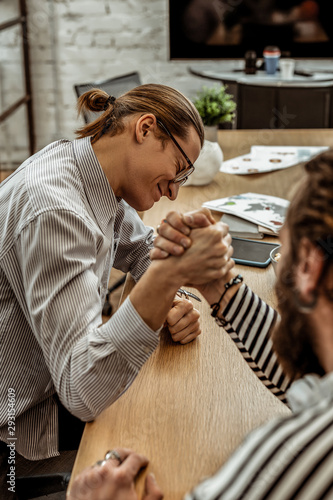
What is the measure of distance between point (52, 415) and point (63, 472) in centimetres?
20

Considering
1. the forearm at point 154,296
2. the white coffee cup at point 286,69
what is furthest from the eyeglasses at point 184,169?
the white coffee cup at point 286,69

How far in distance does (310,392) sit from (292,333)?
12 centimetres

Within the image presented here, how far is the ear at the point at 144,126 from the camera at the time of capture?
1174 mm

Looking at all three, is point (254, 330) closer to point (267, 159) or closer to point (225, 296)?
point (225, 296)

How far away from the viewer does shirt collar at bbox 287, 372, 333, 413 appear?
63cm

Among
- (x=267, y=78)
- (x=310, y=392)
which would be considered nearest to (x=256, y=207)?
(x=310, y=392)

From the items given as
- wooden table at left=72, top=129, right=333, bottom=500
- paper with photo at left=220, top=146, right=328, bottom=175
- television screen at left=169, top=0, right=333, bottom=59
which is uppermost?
television screen at left=169, top=0, right=333, bottom=59

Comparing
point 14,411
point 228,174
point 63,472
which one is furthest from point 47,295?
point 228,174

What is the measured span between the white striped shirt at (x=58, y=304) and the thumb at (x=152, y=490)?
6.7 inches

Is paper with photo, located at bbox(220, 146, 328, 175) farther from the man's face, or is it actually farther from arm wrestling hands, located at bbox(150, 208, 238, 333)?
the man's face

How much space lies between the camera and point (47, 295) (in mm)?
959

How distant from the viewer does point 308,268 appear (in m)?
0.67

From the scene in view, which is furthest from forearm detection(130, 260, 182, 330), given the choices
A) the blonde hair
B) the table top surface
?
the table top surface

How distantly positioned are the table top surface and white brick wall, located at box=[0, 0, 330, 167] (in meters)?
0.39
